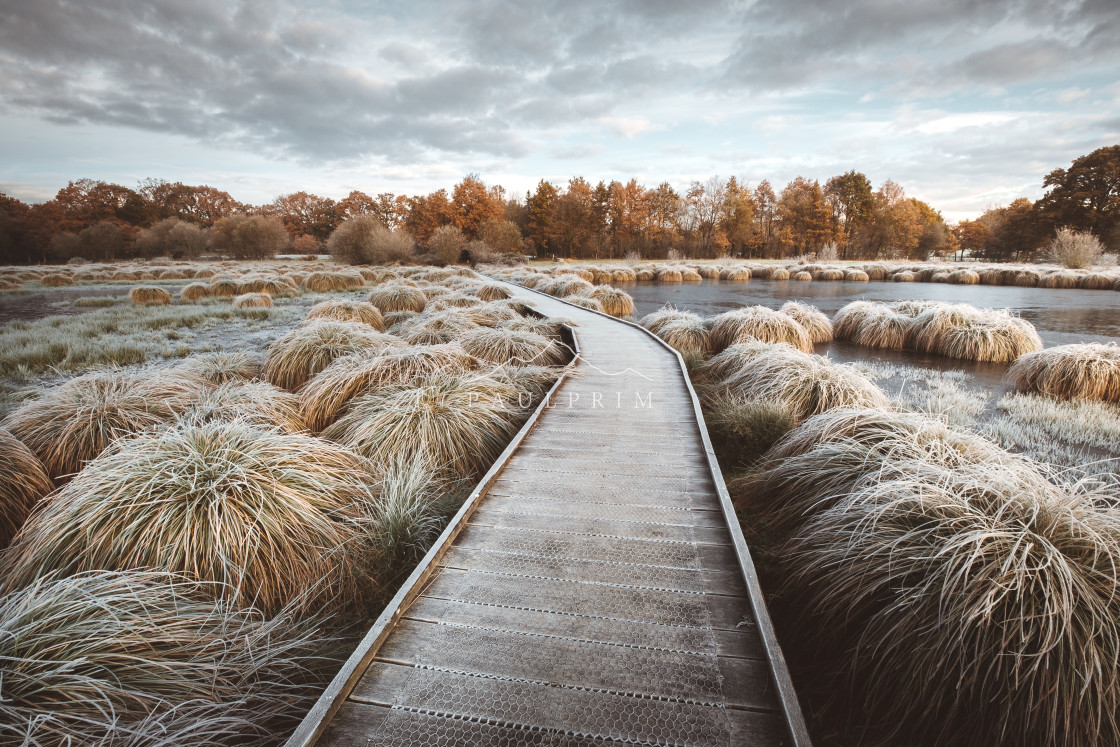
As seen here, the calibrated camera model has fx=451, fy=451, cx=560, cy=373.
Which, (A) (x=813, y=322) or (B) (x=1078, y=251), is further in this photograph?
(B) (x=1078, y=251)

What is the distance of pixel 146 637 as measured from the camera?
1637 millimetres

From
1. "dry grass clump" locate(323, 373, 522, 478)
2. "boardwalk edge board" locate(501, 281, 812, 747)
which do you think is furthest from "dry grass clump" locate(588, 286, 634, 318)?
"boardwalk edge board" locate(501, 281, 812, 747)

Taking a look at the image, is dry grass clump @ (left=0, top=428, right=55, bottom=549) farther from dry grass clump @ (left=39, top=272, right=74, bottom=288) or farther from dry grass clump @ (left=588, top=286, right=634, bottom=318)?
dry grass clump @ (left=39, top=272, right=74, bottom=288)

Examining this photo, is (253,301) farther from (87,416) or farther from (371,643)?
(371,643)

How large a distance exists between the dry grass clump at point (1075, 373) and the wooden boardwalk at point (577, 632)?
590 cm

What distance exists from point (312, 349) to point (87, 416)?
92.0 inches

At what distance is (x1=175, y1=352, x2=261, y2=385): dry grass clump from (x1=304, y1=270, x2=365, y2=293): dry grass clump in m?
11.7

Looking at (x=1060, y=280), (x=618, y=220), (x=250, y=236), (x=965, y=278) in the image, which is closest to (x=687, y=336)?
(x=1060, y=280)

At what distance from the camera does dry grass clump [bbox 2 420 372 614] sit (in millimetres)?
2061

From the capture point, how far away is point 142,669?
5.02 feet

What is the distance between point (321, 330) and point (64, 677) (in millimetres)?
5137

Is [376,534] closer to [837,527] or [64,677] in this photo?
[64,677]

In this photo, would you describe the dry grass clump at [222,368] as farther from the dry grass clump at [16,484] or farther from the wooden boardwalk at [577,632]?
the wooden boardwalk at [577,632]

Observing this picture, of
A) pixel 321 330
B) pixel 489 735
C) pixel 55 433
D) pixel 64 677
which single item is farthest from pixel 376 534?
pixel 321 330
